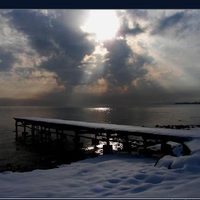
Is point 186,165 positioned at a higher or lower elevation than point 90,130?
lower

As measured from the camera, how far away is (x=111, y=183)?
7832 millimetres

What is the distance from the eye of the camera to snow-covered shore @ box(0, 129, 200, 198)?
263 inches

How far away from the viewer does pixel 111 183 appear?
7832mm

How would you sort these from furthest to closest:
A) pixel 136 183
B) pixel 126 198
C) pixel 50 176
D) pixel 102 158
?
pixel 102 158, pixel 50 176, pixel 136 183, pixel 126 198

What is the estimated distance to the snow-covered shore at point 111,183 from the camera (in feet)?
21.9

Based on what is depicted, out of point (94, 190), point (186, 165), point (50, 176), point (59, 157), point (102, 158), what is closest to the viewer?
point (94, 190)

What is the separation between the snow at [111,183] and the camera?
6.65 m

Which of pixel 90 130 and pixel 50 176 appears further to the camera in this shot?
pixel 90 130

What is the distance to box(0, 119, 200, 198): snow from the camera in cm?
665

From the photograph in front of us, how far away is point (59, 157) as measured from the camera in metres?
22.7

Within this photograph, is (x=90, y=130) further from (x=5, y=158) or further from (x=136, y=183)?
(x=136, y=183)

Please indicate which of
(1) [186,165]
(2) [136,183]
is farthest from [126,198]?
(1) [186,165]

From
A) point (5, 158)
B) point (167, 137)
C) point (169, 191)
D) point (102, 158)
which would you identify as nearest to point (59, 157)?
point (5, 158)

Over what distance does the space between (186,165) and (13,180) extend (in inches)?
254
